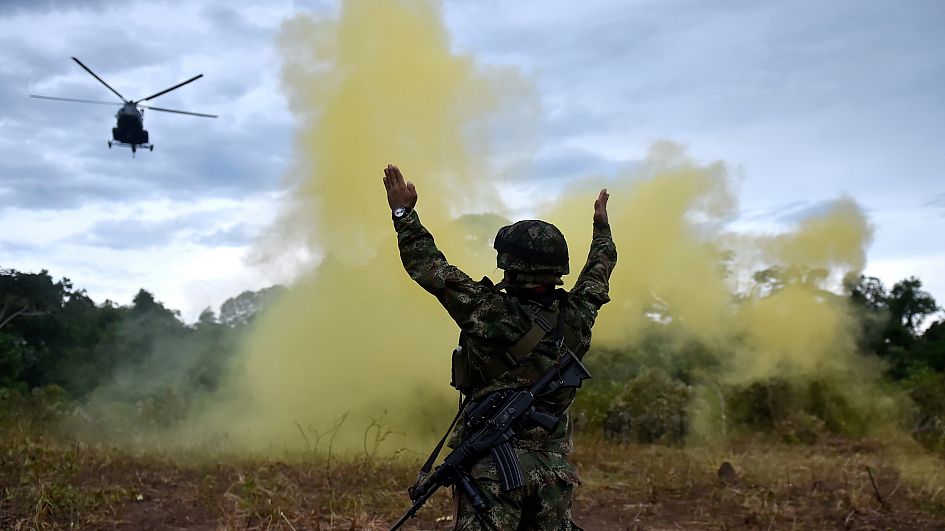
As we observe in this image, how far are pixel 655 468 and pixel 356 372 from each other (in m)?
5.73

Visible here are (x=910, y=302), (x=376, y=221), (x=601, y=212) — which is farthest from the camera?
(x=910, y=302)

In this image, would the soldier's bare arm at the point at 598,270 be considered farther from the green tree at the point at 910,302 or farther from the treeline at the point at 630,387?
the green tree at the point at 910,302

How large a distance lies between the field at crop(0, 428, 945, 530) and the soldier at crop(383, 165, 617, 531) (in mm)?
3610

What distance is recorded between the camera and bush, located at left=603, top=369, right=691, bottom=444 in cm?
1745

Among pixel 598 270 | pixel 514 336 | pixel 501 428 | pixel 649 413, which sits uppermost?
pixel 598 270

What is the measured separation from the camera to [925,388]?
2012 cm

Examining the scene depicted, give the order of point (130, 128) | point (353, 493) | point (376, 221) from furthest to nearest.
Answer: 1. point (130, 128)
2. point (376, 221)
3. point (353, 493)

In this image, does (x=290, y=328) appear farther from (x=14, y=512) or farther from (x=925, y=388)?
(x=925, y=388)

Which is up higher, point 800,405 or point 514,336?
point 514,336

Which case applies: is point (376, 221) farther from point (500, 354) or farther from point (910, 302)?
point (910, 302)

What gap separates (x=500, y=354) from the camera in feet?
15.3

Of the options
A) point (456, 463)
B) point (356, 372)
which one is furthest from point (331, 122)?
point (456, 463)

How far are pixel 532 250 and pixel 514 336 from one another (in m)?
0.51

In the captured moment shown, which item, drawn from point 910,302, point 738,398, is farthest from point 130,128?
point 910,302
